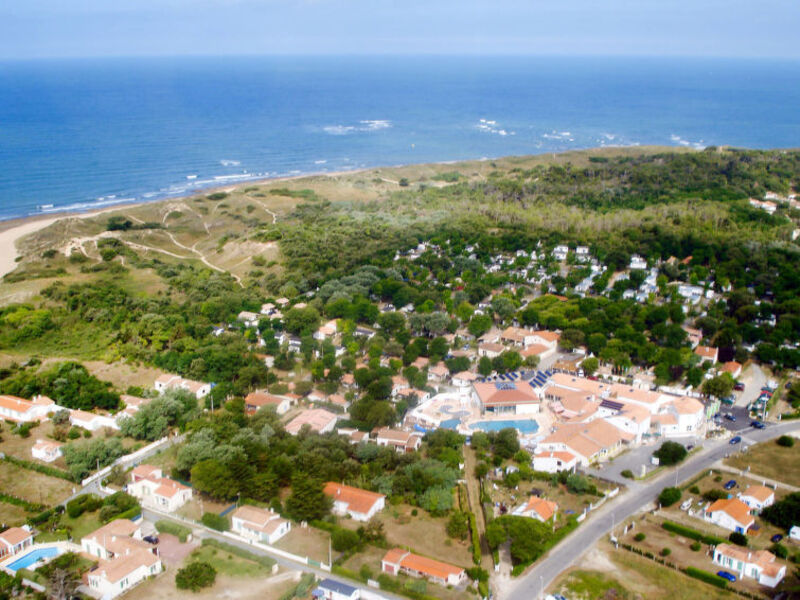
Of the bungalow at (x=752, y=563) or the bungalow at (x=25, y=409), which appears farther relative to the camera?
the bungalow at (x=25, y=409)

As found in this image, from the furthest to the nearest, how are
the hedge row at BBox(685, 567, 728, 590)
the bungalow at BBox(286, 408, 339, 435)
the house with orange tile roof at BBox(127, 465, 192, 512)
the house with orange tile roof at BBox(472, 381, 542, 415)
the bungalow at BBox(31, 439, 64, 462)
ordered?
1. the house with orange tile roof at BBox(472, 381, 542, 415)
2. the bungalow at BBox(286, 408, 339, 435)
3. the bungalow at BBox(31, 439, 64, 462)
4. the house with orange tile roof at BBox(127, 465, 192, 512)
5. the hedge row at BBox(685, 567, 728, 590)

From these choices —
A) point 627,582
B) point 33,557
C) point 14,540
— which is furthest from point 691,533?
point 14,540

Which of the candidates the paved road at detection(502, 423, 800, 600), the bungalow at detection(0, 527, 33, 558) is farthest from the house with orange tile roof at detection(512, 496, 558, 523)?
the bungalow at detection(0, 527, 33, 558)

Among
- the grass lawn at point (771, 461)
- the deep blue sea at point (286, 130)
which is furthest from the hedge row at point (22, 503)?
the deep blue sea at point (286, 130)

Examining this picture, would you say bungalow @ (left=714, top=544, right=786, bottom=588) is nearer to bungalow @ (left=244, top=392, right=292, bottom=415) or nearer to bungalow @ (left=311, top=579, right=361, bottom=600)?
bungalow @ (left=311, top=579, right=361, bottom=600)

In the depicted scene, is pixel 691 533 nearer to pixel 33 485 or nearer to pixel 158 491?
pixel 158 491

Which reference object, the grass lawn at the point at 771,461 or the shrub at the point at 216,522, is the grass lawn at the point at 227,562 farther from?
the grass lawn at the point at 771,461

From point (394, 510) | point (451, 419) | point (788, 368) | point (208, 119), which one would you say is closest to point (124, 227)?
point (451, 419)
